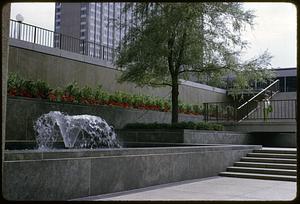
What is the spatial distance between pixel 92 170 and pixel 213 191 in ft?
9.34

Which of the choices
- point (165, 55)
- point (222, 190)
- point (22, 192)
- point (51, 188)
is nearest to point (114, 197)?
point (51, 188)

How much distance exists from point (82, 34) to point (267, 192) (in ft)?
82.5

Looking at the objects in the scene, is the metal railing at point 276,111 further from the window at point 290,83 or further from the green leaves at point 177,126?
the green leaves at point 177,126

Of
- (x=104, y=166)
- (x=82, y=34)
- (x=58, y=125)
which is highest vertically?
(x=82, y=34)

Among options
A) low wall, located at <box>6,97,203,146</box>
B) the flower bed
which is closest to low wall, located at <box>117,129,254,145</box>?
low wall, located at <box>6,97,203,146</box>

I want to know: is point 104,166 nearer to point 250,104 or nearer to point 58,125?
point 58,125

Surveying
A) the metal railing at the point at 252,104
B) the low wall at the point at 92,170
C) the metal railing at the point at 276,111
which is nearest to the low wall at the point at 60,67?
the metal railing at the point at 252,104

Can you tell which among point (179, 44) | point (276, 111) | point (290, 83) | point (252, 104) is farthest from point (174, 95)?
point (290, 83)

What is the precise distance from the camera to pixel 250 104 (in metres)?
27.9

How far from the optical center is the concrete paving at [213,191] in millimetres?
8305

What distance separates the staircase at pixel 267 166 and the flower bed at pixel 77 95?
6224 millimetres

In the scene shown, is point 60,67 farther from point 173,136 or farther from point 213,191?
point 213,191

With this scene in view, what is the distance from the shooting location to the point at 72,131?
12.7 m

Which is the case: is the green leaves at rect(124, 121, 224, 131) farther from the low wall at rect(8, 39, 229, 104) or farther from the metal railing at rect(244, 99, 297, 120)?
the metal railing at rect(244, 99, 297, 120)
